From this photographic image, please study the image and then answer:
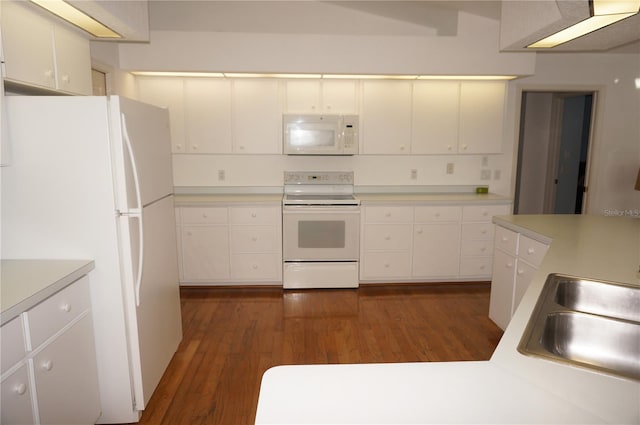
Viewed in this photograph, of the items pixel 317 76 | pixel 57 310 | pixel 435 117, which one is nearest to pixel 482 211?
pixel 435 117

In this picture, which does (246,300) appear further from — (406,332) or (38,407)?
(38,407)

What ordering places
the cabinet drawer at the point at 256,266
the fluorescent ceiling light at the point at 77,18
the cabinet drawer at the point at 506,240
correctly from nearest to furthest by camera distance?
the fluorescent ceiling light at the point at 77,18
the cabinet drawer at the point at 506,240
the cabinet drawer at the point at 256,266

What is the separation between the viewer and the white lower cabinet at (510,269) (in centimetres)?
240

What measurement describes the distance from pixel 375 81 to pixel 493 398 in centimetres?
365

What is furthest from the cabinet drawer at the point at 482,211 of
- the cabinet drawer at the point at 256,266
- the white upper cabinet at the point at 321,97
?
the cabinet drawer at the point at 256,266

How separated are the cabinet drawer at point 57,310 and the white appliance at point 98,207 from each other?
0.29 ft

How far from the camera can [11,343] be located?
132cm

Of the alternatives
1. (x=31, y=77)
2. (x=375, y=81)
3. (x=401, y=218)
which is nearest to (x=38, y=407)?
(x=31, y=77)

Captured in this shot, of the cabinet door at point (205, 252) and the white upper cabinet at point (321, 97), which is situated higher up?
the white upper cabinet at point (321, 97)

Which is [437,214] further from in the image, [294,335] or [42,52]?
[42,52]

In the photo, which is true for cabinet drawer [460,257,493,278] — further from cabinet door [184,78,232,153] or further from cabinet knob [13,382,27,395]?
cabinet knob [13,382,27,395]

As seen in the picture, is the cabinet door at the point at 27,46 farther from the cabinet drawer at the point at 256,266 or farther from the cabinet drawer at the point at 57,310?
the cabinet drawer at the point at 256,266

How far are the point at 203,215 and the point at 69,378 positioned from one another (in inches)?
86.0

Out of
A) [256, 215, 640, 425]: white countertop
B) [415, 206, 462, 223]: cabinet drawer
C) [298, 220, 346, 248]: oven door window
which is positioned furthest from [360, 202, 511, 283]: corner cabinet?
[256, 215, 640, 425]: white countertop
